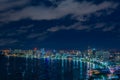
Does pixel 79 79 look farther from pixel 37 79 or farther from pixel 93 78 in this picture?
pixel 37 79

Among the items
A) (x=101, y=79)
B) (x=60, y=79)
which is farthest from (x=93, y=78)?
(x=60, y=79)

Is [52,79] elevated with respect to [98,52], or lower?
lower

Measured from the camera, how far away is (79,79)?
5534 cm

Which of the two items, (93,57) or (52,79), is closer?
(52,79)

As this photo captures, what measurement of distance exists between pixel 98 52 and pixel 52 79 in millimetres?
89943

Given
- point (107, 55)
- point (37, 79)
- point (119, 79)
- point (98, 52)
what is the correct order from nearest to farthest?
1. point (119, 79)
2. point (37, 79)
3. point (107, 55)
4. point (98, 52)

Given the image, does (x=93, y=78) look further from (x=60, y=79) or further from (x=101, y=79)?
(x=60, y=79)

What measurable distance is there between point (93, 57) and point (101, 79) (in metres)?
94.3

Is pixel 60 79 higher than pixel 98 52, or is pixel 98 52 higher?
pixel 98 52

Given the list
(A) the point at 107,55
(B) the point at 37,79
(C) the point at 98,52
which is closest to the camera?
(B) the point at 37,79

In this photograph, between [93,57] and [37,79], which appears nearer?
[37,79]

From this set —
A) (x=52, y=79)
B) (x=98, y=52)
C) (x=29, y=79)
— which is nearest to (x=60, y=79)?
(x=52, y=79)

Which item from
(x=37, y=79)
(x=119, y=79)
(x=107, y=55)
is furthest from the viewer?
(x=107, y=55)

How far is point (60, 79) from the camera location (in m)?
56.6
